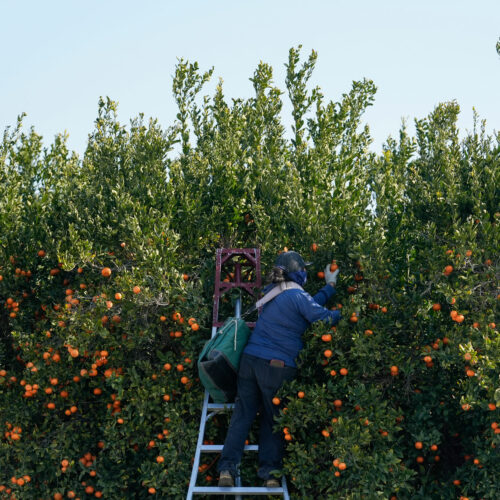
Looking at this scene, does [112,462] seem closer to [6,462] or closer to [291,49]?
[6,462]

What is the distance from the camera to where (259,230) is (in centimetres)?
721

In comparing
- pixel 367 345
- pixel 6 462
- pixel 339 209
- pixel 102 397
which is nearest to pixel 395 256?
pixel 339 209

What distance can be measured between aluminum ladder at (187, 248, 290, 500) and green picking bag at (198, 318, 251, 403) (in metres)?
0.23

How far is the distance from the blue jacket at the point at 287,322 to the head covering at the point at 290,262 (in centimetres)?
24

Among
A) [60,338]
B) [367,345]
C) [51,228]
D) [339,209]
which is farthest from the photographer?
[51,228]

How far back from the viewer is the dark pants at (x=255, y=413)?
596 cm

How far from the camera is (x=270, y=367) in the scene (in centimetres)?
597

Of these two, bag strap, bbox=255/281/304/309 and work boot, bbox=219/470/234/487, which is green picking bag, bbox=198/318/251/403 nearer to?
bag strap, bbox=255/281/304/309

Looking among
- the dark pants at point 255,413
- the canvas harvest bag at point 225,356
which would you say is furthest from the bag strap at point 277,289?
the dark pants at point 255,413

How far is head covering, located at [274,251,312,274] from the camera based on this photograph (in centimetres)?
625

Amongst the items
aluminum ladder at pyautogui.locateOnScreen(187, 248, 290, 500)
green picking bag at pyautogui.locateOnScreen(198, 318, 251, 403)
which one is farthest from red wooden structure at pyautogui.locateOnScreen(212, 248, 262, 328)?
green picking bag at pyautogui.locateOnScreen(198, 318, 251, 403)

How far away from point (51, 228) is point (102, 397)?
7.32 feet

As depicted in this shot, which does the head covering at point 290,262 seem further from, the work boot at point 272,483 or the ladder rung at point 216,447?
the work boot at point 272,483

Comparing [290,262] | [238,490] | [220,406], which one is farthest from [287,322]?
[238,490]
